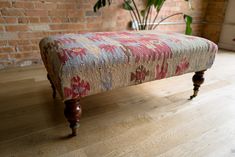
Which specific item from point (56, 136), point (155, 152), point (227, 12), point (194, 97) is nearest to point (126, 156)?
point (155, 152)

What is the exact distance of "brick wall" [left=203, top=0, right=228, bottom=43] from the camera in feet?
10.2

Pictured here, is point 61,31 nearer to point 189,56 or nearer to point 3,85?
point 3,85

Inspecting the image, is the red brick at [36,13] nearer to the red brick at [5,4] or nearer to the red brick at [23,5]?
the red brick at [23,5]

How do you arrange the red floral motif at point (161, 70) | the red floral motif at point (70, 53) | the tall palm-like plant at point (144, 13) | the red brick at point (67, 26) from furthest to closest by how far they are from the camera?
the tall palm-like plant at point (144, 13) → the red brick at point (67, 26) → the red floral motif at point (161, 70) → the red floral motif at point (70, 53)

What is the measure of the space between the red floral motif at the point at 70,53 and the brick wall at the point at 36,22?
1.21 m

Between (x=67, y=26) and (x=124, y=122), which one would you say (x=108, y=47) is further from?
(x=67, y=26)

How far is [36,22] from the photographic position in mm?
1869

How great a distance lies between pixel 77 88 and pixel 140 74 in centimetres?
36

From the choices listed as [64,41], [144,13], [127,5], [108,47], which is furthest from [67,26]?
[108,47]

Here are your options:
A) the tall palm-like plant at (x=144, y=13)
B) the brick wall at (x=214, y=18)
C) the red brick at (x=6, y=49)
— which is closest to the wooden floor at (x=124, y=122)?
the red brick at (x=6, y=49)

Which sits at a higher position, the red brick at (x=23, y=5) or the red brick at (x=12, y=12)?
the red brick at (x=23, y=5)

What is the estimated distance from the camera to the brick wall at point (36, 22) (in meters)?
1.75

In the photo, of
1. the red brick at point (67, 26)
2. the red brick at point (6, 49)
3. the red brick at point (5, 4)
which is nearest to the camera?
the red brick at point (5, 4)

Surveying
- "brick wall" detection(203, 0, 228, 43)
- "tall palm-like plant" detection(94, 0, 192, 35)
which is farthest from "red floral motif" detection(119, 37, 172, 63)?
"brick wall" detection(203, 0, 228, 43)
